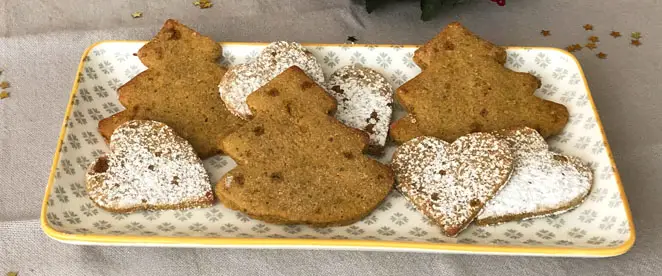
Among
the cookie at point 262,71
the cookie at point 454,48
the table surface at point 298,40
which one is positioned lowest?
the table surface at point 298,40

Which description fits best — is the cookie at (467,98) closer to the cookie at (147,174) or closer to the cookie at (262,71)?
the cookie at (262,71)

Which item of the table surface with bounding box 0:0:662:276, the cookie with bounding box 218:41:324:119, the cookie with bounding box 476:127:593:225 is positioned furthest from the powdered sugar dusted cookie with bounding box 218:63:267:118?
the cookie with bounding box 476:127:593:225

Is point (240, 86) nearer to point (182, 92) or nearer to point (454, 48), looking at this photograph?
point (182, 92)

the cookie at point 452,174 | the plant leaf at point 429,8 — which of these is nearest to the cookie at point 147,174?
the cookie at point 452,174

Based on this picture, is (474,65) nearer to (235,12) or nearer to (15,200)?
(235,12)

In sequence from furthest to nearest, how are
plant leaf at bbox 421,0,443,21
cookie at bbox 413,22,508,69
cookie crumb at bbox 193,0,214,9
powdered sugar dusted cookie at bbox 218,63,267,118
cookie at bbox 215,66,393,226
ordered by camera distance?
cookie crumb at bbox 193,0,214,9, plant leaf at bbox 421,0,443,21, cookie at bbox 413,22,508,69, powdered sugar dusted cookie at bbox 218,63,267,118, cookie at bbox 215,66,393,226

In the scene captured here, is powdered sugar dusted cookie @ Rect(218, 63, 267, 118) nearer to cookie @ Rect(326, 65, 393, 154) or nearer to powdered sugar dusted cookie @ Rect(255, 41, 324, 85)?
powdered sugar dusted cookie @ Rect(255, 41, 324, 85)
